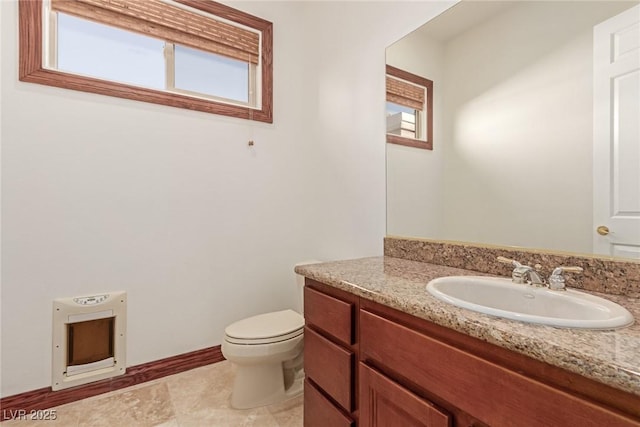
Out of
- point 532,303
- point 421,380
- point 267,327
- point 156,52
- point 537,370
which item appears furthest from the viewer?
point 156,52

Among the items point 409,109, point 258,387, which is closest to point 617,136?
point 409,109

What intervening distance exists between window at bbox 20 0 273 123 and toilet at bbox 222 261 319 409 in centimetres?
144

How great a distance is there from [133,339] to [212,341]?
0.47 meters

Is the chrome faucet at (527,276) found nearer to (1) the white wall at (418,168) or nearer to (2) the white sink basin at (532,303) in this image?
(2) the white sink basin at (532,303)

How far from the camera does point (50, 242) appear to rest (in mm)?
1559

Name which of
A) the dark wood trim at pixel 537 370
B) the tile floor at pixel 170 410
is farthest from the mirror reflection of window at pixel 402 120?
the tile floor at pixel 170 410

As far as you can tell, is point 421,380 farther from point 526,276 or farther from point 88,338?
point 88,338

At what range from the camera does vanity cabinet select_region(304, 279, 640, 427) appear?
0.52 metres

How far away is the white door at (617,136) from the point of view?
884 mm

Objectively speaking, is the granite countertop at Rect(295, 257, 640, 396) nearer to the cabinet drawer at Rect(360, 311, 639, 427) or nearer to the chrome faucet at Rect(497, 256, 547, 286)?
the cabinet drawer at Rect(360, 311, 639, 427)

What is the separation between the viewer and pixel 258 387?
1564 millimetres

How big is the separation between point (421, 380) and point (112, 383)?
5.90 ft

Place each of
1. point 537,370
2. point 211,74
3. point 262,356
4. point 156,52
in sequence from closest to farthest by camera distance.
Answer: point 537,370, point 262,356, point 156,52, point 211,74

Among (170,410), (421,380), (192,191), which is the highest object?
(192,191)
